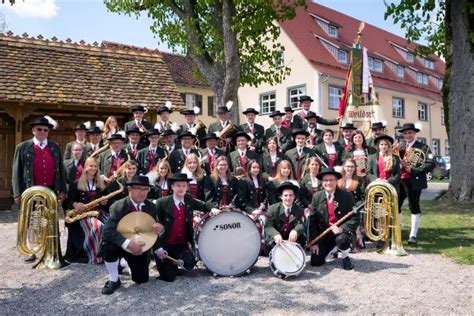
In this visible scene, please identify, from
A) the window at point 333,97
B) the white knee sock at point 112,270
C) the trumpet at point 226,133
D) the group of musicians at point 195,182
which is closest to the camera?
the white knee sock at point 112,270

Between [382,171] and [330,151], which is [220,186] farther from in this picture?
[382,171]

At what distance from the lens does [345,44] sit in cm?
3200

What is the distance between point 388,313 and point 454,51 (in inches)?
383

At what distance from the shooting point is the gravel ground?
15.5ft

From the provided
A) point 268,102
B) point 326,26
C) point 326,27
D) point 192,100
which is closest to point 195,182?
point 192,100

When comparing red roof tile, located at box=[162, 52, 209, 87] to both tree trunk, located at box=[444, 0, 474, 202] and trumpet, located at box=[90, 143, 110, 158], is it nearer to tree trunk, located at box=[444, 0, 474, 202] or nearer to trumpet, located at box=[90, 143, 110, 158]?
tree trunk, located at box=[444, 0, 474, 202]

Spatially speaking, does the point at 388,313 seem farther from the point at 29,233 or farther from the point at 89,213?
the point at 29,233

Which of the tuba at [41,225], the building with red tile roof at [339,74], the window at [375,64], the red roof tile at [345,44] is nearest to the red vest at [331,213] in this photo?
the tuba at [41,225]

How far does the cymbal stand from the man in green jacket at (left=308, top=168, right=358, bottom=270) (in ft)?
7.47

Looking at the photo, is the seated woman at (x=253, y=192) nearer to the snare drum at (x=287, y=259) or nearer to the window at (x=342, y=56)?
the snare drum at (x=287, y=259)

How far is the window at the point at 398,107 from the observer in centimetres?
3347

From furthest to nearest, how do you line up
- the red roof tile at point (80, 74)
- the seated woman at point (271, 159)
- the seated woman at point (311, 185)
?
the red roof tile at point (80, 74)
the seated woman at point (271, 159)
the seated woman at point (311, 185)

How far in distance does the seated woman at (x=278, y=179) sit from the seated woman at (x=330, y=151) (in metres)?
1.13

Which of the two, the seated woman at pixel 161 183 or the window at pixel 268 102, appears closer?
the seated woman at pixel 161 183
